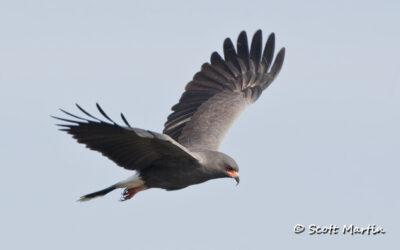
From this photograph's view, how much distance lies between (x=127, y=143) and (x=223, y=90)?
414 centimetres

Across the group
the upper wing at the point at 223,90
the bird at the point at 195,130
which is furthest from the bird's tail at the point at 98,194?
the upper wing at the point at 223,90

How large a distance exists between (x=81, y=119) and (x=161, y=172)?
1720 mm

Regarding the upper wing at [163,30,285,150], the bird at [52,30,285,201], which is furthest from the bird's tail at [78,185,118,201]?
the upper wing at [163,30,285,150]

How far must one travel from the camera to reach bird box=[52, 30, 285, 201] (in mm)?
11625

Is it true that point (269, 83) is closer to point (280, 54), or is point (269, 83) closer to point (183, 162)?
point (280, 54)

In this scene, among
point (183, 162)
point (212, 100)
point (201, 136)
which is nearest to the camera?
point (183, 162)

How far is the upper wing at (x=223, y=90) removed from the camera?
577 inches

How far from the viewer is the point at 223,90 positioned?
A: 1570 centimetres

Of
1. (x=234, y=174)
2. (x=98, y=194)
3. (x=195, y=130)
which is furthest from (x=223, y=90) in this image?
(x=98, y=194)

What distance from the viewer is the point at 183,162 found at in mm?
12406

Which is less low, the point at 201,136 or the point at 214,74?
the point at 214,74

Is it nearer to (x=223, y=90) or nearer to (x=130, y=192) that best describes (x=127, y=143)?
(x=130, y=192)

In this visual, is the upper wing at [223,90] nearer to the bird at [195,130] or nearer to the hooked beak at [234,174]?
the bird at [195,130]

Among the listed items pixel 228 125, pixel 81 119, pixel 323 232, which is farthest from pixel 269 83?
pixel 81 119
